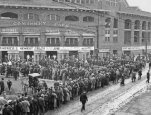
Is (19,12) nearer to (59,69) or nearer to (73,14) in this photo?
(73,14)

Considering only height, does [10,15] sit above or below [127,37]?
above

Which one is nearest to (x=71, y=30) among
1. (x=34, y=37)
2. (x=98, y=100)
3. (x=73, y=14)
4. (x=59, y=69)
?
(x=73, y=14)

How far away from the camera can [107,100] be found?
83.4 feet

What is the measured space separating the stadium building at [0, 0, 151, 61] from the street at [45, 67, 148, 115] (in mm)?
16000

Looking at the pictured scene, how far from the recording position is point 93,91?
29.0m

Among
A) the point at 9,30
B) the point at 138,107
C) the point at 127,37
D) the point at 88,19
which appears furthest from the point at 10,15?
the point at 138,107

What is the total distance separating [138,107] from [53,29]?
104 feet

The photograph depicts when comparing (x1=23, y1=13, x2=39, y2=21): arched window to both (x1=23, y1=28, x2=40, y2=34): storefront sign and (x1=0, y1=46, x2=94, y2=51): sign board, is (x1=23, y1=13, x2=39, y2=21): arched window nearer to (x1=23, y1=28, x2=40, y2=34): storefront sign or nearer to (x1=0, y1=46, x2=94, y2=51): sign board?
(x1=23, y1=28, x2=40, y2=34): storefront sign

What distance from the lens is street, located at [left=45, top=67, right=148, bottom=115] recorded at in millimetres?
21938

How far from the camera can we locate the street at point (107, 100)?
21938 millimetres

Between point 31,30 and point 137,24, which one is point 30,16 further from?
point 137,24

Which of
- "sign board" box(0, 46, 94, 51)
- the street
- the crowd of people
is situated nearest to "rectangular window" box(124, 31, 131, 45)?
"sign board" box(0, 46, 94, 51)

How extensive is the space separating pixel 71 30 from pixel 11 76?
23236 millimetres

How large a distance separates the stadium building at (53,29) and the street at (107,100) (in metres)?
16.0
